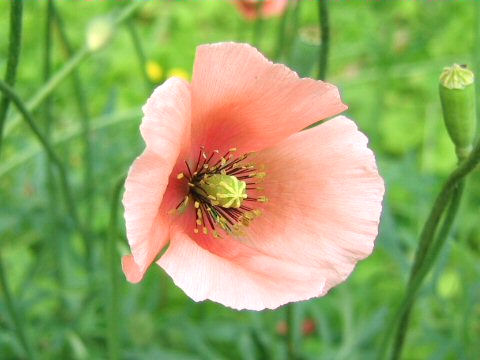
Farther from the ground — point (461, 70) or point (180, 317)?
point (461, 70)

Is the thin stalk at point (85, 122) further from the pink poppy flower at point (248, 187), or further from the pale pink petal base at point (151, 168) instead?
the pale pink petal base at point (151, 168)

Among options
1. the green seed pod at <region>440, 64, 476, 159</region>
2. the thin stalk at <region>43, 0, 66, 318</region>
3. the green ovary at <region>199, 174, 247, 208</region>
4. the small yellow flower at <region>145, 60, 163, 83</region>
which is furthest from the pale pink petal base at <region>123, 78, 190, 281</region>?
the small yellow flower at <region>145, 60, 163, 83</region>

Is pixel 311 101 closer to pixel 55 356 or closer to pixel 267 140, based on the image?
pixel 267 140

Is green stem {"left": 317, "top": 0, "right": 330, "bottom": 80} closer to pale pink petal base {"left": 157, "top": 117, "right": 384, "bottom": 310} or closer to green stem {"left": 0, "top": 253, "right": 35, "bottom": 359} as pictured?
pale pink petal base {"left": 157, "top": 117, "right": 384, "bottom": 310}

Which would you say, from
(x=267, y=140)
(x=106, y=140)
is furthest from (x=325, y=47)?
(x=106, y=140)

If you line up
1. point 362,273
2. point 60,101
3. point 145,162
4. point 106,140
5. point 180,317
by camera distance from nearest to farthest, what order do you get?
point 145,162 → point 180,317 → point 106,140 → point 362,273 → point 60,101

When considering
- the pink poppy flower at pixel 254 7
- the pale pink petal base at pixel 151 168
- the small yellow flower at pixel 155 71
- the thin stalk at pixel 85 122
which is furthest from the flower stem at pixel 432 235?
the small yellow flower at pixel 155 71

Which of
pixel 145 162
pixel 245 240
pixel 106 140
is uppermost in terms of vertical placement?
pixel 145 162
